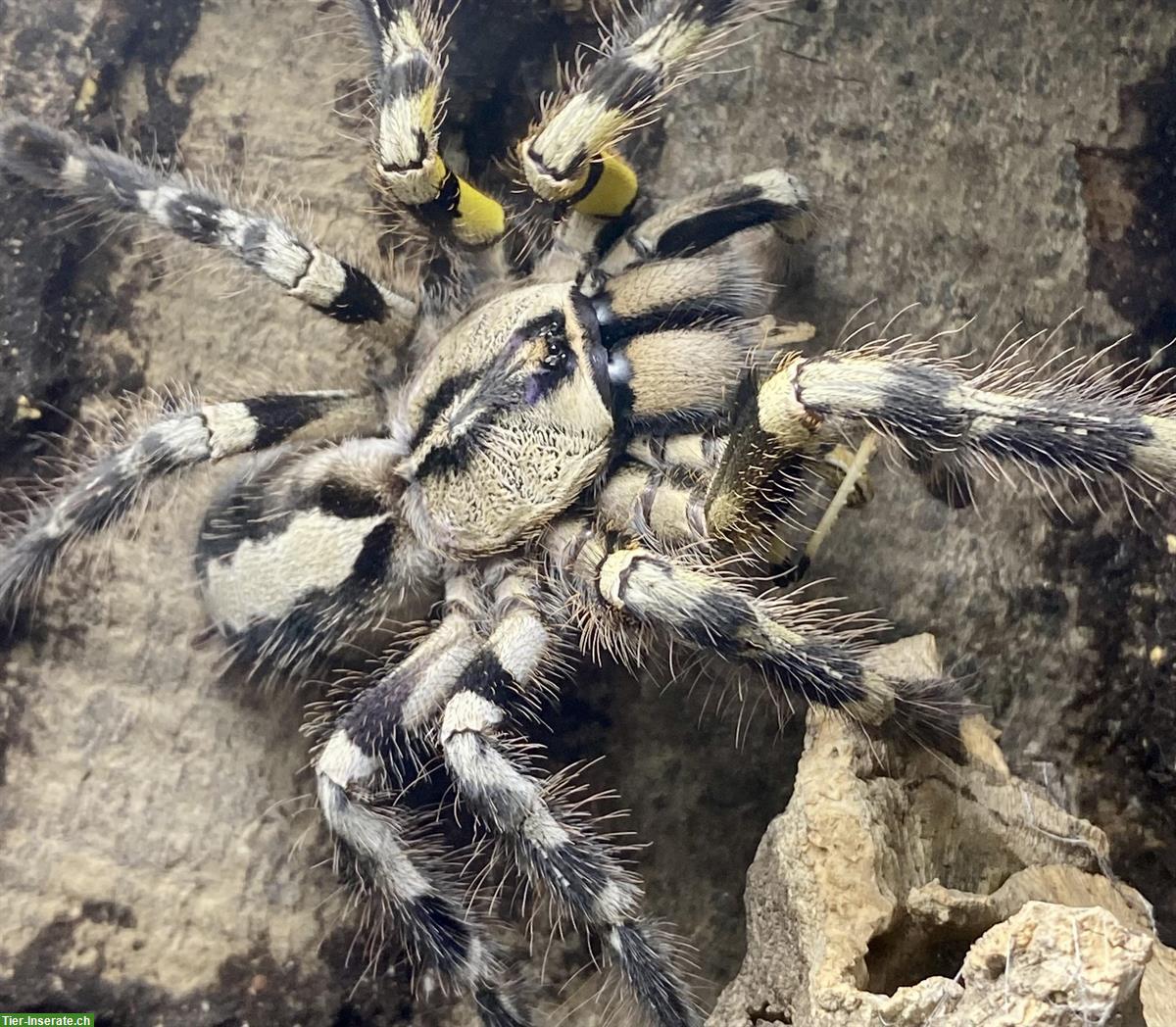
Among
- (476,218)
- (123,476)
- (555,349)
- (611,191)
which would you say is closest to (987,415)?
(555,349)

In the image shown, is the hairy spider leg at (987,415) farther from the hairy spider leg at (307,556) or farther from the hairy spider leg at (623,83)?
the hairy spider leg at (307,556)

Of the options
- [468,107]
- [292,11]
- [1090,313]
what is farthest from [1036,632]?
[292,11]

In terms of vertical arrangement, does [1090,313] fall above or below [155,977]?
above

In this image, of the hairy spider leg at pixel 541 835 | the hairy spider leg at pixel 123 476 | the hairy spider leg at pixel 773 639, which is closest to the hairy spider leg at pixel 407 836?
the hairy spider leg at pixel 541 835

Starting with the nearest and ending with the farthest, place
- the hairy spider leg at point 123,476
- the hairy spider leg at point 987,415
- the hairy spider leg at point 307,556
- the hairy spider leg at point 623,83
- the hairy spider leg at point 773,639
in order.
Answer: the hairy spider leg at point 987,415 < the hairy spider leg at point 773,639 < the hairy spider leg at point 623,83 < the hairy spider leg at point 123,476 < the hairy spider leg at point 307,556

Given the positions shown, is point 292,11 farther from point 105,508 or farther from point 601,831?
point 601,831

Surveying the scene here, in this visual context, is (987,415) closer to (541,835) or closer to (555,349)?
(555,349)
